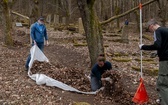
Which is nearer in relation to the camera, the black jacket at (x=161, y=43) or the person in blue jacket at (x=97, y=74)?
the black jacket at (x=161, y=43)

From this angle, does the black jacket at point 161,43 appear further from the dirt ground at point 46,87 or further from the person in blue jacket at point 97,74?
the person in blue jacket at point 97,74

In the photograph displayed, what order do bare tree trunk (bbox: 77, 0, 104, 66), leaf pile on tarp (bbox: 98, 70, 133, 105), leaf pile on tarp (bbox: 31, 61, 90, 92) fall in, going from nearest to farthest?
leaf pile on tarp (bbox: 98, 70, 133, 105) → leaf pile on tarp (bbox: 31, 61, 90, 92) → bare tree trunk (bbox: 77, 0, 104, 66)

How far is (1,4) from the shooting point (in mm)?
14633

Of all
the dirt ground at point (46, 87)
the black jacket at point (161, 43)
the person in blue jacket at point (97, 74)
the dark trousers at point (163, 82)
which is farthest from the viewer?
the person in blue jacket at point (97, 74)

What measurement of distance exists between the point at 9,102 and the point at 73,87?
2.00 metres

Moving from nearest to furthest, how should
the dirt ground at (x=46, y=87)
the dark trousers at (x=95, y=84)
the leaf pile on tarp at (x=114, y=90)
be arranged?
the dirt ground at (x=46, y=87) → the leaf pile on tarp at (x=114, y=90) → the dark trousers at (x=95, y=84)

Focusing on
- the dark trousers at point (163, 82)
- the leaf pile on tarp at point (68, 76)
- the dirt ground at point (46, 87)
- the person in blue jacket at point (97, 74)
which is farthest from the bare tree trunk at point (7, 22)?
the dark trousers at point (163, 82)

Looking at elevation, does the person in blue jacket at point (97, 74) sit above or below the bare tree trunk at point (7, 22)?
below

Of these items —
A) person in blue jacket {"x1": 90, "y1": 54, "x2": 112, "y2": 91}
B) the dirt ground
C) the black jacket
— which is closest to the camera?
the black jacket

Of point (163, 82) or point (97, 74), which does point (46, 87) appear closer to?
point (97, 74)

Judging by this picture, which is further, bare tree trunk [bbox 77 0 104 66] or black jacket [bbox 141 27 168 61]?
bare tree trunk [bbox 77 0 104 66]

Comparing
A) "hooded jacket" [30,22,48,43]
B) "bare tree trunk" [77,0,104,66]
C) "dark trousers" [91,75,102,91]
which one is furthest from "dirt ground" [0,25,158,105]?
"hooded jacket" [30,22,48,43]

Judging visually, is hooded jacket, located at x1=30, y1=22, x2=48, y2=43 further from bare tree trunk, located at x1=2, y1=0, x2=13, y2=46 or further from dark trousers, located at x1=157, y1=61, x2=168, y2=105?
bare tree trunk, located at x1=2, y1=0, x2=13, y2=46

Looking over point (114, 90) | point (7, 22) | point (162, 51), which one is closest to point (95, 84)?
point (114, 90)
